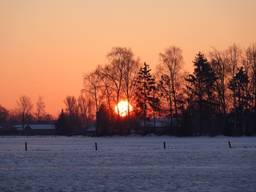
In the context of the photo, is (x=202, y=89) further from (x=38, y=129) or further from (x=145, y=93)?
(x=38, y=129)

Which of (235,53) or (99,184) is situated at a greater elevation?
(235,53)

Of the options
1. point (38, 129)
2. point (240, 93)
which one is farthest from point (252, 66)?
point (38, 129)

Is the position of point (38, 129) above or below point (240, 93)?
below

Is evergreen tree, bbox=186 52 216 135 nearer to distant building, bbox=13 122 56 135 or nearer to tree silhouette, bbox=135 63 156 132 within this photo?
tree silhouette, bbox=135 63 156 132

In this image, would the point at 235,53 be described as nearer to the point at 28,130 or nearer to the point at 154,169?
the point at 154,169

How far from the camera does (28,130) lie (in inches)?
6900

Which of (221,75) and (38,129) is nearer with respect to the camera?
(221,75)

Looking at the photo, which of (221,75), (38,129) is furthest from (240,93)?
(38,129)

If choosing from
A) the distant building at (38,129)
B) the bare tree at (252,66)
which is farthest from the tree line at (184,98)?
the distant building at (38,129)

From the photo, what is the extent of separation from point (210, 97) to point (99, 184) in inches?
3047

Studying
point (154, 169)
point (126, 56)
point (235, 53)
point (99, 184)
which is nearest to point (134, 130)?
point (126, 56)

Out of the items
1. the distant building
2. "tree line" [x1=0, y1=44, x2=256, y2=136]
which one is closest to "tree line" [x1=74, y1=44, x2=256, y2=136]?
"tree line" [x1=0, y1=44, x2=256, y2=136]

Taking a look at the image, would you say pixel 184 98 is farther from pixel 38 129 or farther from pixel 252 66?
pixel 38 129

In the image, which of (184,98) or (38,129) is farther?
(38,129)
